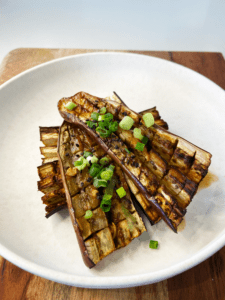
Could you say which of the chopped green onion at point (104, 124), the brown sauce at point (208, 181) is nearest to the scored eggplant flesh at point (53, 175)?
the chopped green onion at point (104, 124)

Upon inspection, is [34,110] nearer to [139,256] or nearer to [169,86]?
[169,86]

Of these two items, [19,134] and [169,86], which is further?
[169,86]

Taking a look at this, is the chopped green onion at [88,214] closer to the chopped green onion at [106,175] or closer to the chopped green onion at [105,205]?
the chopped green onion at [105,205]

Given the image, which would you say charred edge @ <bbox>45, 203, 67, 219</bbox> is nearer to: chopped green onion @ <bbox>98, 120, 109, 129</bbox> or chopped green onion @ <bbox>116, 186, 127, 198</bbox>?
chopped green onion @ <bbox>116, 186, 127, 198</bbox>

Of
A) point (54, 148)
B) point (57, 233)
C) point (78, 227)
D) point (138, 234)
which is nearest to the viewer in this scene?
point (78, 227)

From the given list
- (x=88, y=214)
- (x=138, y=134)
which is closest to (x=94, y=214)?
(x=88, y=214)

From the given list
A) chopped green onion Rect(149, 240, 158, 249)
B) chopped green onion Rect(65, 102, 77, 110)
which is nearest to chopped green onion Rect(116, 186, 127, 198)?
chopped green onion Rect(149, 240, 158, 249)

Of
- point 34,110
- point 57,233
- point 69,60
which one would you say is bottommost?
point 57,233

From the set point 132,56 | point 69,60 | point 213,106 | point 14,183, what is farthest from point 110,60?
point 14,183
